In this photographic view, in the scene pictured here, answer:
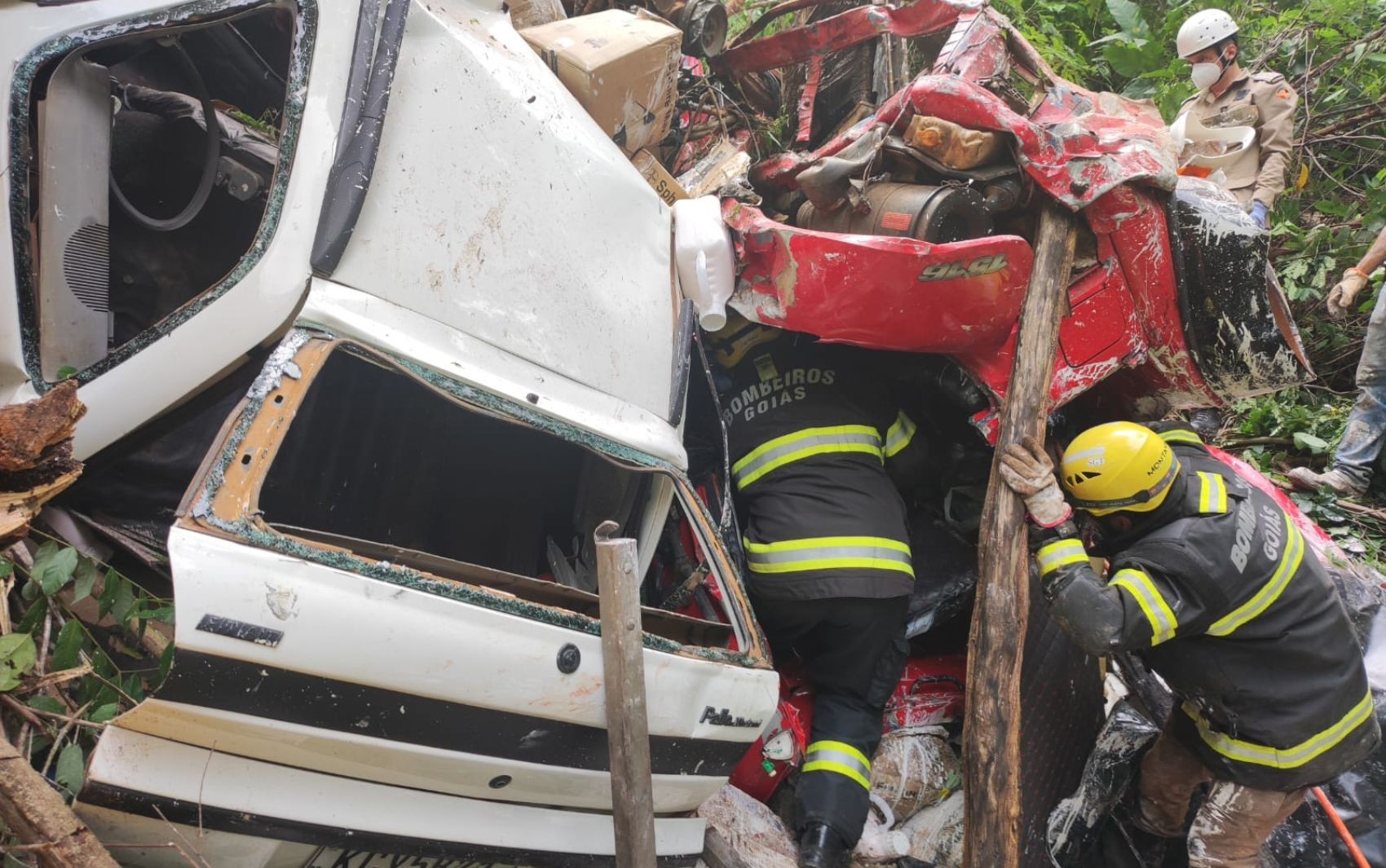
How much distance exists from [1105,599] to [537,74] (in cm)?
215

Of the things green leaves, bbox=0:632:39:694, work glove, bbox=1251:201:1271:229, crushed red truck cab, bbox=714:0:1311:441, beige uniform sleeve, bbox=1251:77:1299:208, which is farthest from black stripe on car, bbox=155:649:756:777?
beige uniform sleeve, bbox=1251:77:1299:208

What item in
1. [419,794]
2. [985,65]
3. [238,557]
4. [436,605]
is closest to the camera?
[238,557]

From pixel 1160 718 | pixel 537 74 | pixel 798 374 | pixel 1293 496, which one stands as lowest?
pixel 1293 496

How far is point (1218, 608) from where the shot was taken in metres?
2.50

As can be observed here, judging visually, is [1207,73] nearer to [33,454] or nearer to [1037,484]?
[1037,484]

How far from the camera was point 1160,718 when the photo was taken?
3.30 metres

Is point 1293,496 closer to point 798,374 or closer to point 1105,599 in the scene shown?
point 1105,599

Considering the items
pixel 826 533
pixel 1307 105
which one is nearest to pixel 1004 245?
pixel 826 533

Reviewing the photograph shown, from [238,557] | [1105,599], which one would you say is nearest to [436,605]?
[238,557]

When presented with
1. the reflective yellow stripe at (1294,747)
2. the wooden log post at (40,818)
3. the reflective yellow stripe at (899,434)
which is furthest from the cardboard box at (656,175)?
the reflective yellow stripe at (1294,747)

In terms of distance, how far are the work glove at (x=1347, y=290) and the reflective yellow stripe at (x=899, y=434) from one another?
3.17m

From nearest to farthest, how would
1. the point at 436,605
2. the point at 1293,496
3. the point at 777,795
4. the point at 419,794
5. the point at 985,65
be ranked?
the point at 436,605, the point at 419,794, the point at 777,795, the point at 985,65, the point at 1293,496

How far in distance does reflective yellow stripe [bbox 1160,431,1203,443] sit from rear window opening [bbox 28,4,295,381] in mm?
2688

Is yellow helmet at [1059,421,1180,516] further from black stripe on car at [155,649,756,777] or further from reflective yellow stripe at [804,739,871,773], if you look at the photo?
black stripe on car at [155,649,756,777]
